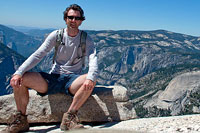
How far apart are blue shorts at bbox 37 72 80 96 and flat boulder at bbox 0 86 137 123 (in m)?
0.66

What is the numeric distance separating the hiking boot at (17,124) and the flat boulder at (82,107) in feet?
4.08

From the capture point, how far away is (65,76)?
612 centimetres

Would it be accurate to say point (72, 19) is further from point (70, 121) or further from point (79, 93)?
point (70, 121)

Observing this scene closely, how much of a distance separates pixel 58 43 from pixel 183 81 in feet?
496

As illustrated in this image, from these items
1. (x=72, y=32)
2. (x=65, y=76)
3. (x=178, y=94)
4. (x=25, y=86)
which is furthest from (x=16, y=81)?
(x=178, y=94)

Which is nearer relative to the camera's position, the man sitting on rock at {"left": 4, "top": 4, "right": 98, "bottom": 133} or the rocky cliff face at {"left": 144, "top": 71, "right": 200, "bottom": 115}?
the man sitting on rock at {"left": 4, "top": 4, "right": 98, "bottom": 133}

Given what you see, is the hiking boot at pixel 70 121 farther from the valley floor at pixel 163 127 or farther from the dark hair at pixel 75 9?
the dark hair at pixel 75 9

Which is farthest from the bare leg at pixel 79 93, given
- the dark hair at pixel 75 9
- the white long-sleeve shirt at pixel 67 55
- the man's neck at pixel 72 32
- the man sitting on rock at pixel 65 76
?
the dark hair at pixel 75 9

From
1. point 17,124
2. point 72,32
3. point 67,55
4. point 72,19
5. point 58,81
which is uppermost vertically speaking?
point 72,19

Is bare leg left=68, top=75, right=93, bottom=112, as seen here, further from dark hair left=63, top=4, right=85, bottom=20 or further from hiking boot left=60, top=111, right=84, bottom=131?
dark hair left=63, top=4, right=85, bottom=20

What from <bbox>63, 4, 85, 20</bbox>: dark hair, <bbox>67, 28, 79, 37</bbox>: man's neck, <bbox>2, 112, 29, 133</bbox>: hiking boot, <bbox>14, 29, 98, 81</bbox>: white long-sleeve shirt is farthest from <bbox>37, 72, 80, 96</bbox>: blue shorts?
<bbox>63, 4, 85, 20</bbox>: dark hair

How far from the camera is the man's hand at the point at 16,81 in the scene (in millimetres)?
5207

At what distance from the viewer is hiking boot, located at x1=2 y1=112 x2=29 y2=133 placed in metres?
5.45

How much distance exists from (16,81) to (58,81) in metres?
1.21
